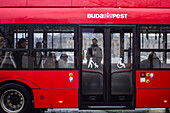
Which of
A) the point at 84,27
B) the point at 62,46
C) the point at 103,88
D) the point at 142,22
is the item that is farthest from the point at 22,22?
the point at 142,22

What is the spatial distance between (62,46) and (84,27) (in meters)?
0.78

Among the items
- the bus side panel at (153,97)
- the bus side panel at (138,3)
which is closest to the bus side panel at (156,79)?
the bus side panel at (153,97)

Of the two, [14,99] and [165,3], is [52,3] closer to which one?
[14,99]

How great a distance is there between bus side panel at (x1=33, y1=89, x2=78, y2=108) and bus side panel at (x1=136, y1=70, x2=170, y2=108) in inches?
68.4

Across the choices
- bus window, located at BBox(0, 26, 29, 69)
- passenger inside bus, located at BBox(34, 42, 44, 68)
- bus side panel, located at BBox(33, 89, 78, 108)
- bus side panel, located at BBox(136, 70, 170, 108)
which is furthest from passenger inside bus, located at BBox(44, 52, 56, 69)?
bus side panel, located at BBox(136, 70, 170, 108)

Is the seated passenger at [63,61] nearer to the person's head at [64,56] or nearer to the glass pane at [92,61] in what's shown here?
the person's head at [64,56]

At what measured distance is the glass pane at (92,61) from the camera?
6.61m

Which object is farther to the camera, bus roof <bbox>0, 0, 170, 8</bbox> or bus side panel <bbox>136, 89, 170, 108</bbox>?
bus roof <bbox>0, 0, 170, 8</bbox>

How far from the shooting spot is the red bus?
255 inches

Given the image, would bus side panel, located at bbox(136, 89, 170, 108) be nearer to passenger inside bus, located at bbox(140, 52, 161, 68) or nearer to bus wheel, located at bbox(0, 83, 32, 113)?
passenger inside bus, located at bbox(140, 52, 161, 68)

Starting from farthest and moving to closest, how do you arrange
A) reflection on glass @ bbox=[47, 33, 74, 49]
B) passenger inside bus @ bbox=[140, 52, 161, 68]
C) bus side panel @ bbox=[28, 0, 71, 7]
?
bus side panel @ bbox=[28, 0, 71, 7], passenger inside bus @ bbox=[140, 52, 161, 68], reflection on glass @ bbox=[47, 33, 74, 49]

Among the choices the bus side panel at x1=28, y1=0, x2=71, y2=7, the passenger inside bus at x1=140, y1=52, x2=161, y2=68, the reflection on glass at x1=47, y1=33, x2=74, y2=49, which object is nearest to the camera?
the reflection on glass at x1=47, y1=33, x2=74, y2=49

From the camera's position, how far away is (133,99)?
6625 millimetres

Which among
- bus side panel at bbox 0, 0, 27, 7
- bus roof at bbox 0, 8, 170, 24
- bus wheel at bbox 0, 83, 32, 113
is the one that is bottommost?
bus wheel at bbox 0, 83, 32, 113
